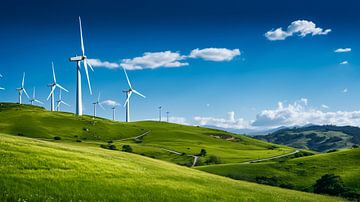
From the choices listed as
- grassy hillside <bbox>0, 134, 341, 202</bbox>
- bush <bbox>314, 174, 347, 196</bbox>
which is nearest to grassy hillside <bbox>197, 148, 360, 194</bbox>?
bush <bbox>314, 174, 347, 196</bbox>

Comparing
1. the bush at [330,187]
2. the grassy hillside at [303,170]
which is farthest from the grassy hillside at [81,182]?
the grassy hillside at [303,170]

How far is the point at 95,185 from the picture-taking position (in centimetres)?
3641

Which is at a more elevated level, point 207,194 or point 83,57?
point 83,57

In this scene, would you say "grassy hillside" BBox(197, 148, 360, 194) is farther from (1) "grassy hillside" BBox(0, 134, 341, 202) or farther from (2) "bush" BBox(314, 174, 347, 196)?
(1) "grassy hillside" BBox(0, 134, 341, 202)

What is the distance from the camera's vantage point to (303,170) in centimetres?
10488

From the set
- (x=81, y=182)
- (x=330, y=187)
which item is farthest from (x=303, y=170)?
(x=81, y=182)

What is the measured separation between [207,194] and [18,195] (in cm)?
1755

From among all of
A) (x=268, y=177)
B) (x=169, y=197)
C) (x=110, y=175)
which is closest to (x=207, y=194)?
(x=169, y=197)

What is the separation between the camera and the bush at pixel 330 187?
3167 inches

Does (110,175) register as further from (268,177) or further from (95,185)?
(268,177)

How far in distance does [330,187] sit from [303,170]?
2331cm

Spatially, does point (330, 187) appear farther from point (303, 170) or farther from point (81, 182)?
point (81, 182)

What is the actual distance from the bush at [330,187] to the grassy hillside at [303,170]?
15.3ft

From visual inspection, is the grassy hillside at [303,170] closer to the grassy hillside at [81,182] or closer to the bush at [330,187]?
the bush at [330,187]
